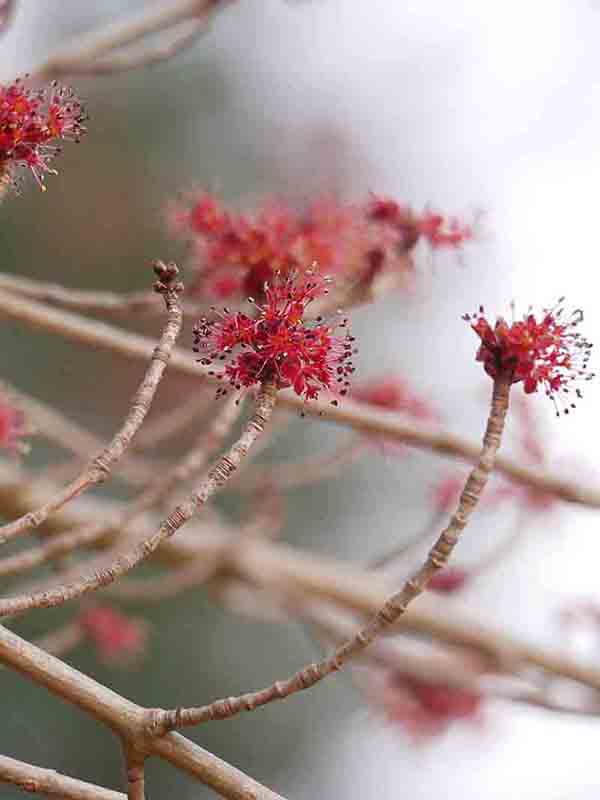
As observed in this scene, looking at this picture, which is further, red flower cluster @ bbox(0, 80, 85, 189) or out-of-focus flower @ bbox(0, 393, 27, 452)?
out-of-focus flower @ bbox(0, 393, 27, 452)

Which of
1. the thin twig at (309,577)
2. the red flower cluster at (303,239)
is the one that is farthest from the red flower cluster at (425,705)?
the red flower cluster at (303,239)

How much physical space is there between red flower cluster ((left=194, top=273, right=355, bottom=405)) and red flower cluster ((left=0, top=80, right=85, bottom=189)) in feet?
1.06

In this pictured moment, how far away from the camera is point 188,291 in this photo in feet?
10.1

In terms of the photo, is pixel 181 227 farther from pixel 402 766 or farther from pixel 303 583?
pixel 402 766

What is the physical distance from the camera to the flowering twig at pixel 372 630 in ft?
5.28

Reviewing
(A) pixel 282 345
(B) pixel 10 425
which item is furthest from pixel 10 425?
(A) pixel 282 345

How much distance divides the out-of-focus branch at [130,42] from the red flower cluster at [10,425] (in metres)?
0.74

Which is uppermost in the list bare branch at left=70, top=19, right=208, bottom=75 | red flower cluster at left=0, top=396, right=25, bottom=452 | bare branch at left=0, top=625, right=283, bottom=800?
bare branch at left=70, top=19, right=208, bottom=75

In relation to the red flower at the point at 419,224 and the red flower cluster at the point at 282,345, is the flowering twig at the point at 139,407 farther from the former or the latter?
the red flower at the point at 419,224

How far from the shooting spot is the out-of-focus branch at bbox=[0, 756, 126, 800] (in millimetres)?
1620

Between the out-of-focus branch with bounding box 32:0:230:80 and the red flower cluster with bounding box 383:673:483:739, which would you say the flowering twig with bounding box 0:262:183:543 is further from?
the red flower cluster with bounding box 383:673:483:739

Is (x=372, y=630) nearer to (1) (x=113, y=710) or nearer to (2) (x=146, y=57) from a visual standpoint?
(1) (x=113, y=710)

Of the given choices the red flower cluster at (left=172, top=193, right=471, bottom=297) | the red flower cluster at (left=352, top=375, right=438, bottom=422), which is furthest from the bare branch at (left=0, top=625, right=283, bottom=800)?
the red flower cluster at (left=352, top=375, right=438, bottom=422)

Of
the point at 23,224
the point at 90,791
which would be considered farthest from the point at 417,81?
the point at 90,791
